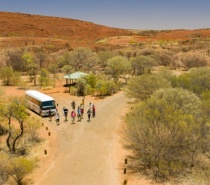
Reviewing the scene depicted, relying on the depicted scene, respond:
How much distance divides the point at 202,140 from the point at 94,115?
12.2m

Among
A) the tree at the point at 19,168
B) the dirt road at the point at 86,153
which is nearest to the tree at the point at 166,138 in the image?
the dirt road at the point at 86,153

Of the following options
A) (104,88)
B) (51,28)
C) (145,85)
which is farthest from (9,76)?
(51,28)

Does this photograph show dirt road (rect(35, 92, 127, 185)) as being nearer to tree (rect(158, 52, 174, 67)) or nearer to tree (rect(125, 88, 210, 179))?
tree (rect(125, 88, 210, 179))

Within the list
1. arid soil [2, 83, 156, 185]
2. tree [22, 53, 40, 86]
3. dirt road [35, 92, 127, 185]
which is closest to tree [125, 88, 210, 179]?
arid soil [2, 83, 156, 185]

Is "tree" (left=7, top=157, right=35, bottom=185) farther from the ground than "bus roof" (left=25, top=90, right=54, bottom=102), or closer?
closer

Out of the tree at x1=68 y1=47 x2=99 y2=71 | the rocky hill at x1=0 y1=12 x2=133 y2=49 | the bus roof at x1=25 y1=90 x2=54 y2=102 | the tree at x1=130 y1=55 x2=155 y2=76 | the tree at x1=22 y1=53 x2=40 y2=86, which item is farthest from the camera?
the rocky hill at x1=0 y1=12 x2=133 y2=49

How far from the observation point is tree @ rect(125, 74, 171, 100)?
30.1 meters

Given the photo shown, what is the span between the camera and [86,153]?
20.8m

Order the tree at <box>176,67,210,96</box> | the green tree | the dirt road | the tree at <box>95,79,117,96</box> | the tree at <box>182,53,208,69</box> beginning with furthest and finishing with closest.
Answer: the tree at <box>182,53,208,69</box> → the green tree → the tree at <box>95,79,117,96</box> → the tree at <box>176,67,210,96</box> → the dirt road

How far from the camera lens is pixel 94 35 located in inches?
4953

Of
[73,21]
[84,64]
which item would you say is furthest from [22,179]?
[73,21]

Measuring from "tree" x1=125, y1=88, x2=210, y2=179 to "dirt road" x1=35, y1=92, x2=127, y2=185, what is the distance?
1.79 metres

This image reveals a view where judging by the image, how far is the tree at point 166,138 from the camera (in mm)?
18469

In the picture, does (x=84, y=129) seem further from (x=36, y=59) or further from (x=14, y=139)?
(x=36, y=59)
